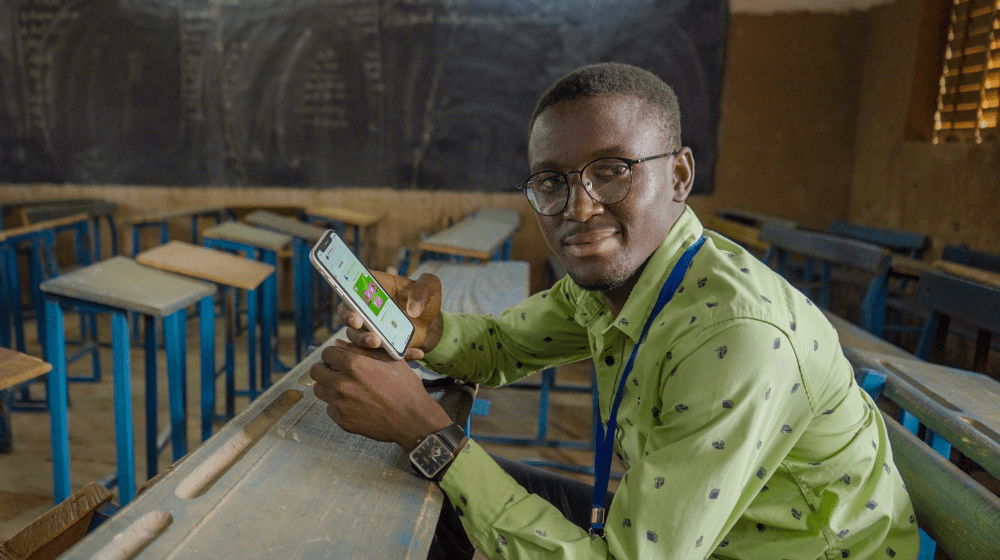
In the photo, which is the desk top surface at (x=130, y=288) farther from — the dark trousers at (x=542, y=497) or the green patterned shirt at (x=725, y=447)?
the green patterned shirt at (x=725, y=447)

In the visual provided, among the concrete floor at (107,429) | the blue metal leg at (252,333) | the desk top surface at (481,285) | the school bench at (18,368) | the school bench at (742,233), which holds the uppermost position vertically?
the school bench at (742,233)

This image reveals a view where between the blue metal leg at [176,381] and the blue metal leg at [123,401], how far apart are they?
4.8 inches

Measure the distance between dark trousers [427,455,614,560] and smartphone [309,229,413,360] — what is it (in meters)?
0.37

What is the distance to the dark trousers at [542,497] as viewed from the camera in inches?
44.4

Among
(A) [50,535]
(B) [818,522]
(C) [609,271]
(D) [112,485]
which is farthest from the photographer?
(D) [112,485]

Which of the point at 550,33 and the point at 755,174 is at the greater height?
the point at 550,33

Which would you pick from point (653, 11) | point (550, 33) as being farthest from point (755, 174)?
point (550, 33)

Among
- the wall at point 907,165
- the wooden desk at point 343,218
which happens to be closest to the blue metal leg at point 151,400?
the wooden desk at point 343,218

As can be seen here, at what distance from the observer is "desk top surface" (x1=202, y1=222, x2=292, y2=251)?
2.88 metres

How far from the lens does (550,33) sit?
4191 mm

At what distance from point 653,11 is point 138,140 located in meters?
3.74

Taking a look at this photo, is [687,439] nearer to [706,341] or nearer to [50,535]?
[706,341]

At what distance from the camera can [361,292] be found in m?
0.89

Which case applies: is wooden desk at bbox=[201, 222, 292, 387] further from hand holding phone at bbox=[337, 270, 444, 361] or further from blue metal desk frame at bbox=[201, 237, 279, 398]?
hand holding phone at bbox=[337, 270, 444, 361]
